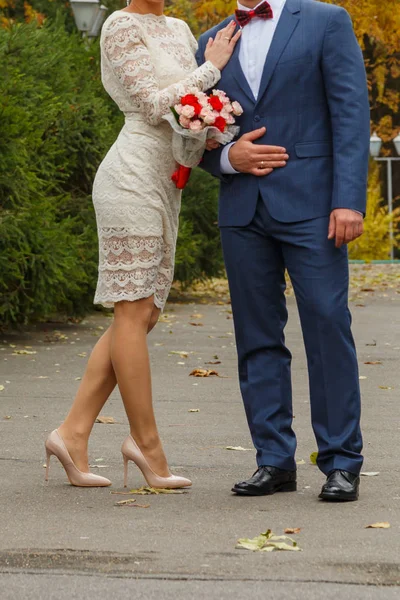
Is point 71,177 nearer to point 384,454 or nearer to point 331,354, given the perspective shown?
point 384,454

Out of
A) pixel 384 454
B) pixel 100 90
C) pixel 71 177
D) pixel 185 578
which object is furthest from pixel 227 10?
pixel 185 578

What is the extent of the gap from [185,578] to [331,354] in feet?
4.82

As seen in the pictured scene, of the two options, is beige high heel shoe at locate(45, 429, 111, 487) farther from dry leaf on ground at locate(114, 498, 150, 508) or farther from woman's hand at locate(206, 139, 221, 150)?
woman's hand at locate(206, 139, 221, 150)

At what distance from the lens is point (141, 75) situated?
5.22 metres

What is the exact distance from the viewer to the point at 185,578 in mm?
3900

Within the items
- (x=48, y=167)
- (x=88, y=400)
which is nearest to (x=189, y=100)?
(x=88, y=400)

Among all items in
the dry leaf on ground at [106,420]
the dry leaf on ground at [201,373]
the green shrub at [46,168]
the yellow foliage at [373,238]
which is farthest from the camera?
the yellow foliage at [373,238]

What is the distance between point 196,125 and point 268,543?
1618 mm

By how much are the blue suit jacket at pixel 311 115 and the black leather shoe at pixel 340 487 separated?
981 mm

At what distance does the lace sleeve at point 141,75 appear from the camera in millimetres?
5176

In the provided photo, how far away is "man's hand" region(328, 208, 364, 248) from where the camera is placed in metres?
4.97

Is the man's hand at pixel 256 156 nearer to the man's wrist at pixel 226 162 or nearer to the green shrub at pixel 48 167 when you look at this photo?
the man's wrist at pixel 226 162

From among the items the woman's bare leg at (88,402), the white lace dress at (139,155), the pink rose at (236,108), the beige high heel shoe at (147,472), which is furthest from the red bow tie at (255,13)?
the beige high heel shoe at (147,472)

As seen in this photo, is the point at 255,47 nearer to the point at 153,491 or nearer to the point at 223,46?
the point at 223,46
